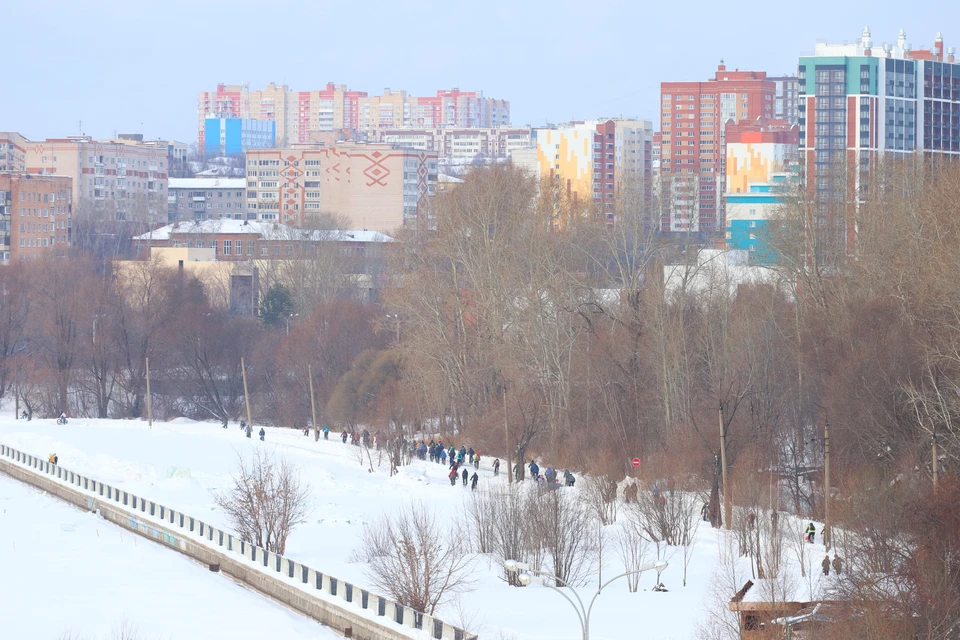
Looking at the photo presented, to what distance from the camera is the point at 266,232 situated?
10538 centimetres

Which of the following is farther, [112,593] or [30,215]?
[30,215]

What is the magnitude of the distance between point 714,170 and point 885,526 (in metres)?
124

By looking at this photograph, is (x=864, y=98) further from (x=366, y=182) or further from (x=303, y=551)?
(x=303, y=551)

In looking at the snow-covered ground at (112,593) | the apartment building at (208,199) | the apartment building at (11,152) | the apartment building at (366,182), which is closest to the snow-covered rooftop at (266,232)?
the apartment building at (366,182)

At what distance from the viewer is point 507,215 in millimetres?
54750

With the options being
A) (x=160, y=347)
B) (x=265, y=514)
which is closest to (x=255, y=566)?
(x=265, y=514)

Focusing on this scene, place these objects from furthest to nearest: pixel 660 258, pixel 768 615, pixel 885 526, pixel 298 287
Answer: pixel 298 287
pixel 660 258
pixel 885 526
pixel 768 615

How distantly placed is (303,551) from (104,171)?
119678 mm

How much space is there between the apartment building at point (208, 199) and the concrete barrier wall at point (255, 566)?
11748cm

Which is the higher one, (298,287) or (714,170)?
(714,170)

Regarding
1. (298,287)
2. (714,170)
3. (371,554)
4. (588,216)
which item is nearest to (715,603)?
(371,554)

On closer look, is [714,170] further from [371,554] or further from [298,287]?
[371,554]

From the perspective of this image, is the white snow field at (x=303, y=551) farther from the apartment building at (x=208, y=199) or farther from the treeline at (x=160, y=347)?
the apartment building at (x=208, y=199)

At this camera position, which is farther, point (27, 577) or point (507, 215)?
point (507, 215)
